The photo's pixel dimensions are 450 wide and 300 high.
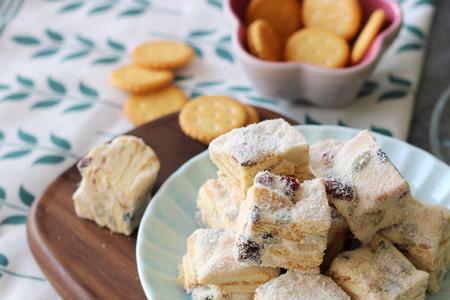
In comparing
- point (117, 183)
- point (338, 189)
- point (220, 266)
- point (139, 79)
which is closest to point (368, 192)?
point (338, 189)

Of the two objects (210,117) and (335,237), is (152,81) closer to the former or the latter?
(210,117)

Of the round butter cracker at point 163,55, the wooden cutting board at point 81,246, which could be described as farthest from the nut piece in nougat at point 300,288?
the round butter cracker at point 163,55

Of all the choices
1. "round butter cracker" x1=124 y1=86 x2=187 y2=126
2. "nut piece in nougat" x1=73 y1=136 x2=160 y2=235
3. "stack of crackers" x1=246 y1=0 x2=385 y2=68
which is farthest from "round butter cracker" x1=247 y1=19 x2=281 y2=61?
"nut piece in nougat" x1=73 y1=136 x2=160 y2=235

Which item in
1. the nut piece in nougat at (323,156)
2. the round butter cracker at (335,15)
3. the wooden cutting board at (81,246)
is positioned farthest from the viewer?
the round butter cracker at (335,15)

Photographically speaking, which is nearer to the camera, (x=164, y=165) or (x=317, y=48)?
(x=164, y=165)

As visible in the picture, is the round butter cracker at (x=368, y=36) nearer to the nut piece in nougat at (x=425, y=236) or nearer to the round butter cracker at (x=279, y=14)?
the round butter cracker at (x=279, y=14)

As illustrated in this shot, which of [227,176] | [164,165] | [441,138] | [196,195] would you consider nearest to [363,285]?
[227,176]

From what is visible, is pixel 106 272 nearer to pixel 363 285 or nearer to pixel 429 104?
pixel 363 285
